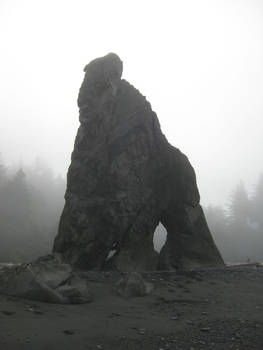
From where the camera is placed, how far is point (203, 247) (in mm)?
26203

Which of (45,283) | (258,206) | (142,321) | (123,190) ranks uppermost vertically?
(258,206)

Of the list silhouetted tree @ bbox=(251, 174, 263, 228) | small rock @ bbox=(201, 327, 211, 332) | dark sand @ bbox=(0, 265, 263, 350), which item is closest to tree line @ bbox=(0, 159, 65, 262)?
dark sand @ bbox=(0, 265, 263, 350)

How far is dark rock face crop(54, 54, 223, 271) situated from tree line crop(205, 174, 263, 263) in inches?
1544

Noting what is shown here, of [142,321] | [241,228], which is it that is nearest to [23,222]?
[241,228]

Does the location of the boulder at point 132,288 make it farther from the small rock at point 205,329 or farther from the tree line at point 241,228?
the tree line at point 241,228

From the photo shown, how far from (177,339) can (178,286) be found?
8748 millimetres

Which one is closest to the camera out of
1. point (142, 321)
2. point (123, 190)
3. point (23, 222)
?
point (142, 321)

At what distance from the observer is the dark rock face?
24.1m

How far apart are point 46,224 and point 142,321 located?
63154 mm

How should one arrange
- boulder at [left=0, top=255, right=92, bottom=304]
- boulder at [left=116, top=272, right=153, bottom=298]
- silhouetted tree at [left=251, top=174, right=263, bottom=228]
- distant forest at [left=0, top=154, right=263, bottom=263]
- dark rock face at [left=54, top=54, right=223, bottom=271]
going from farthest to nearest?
silhouetted tree at [left=251, top=174, right=263, bottom=228]
distant forest at [left=0, top=154, right=263, bottom=263]
dark rock face at [left=54, top=54, right=223, bottom=271]
boulder at [left=116, top=272, right=153, bottom=298]
boulder at [left=0, top=255, right=92, bottom=304]

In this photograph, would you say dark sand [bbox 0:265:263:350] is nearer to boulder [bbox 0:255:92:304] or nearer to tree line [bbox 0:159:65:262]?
boulder [bbox 0:255:92:304]

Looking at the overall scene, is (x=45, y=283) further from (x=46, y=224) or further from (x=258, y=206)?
(x=258, y=206)

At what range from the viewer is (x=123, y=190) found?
81.5 feet

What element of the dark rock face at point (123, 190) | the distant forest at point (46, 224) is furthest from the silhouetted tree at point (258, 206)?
the dark rock face at point (123, 190)
